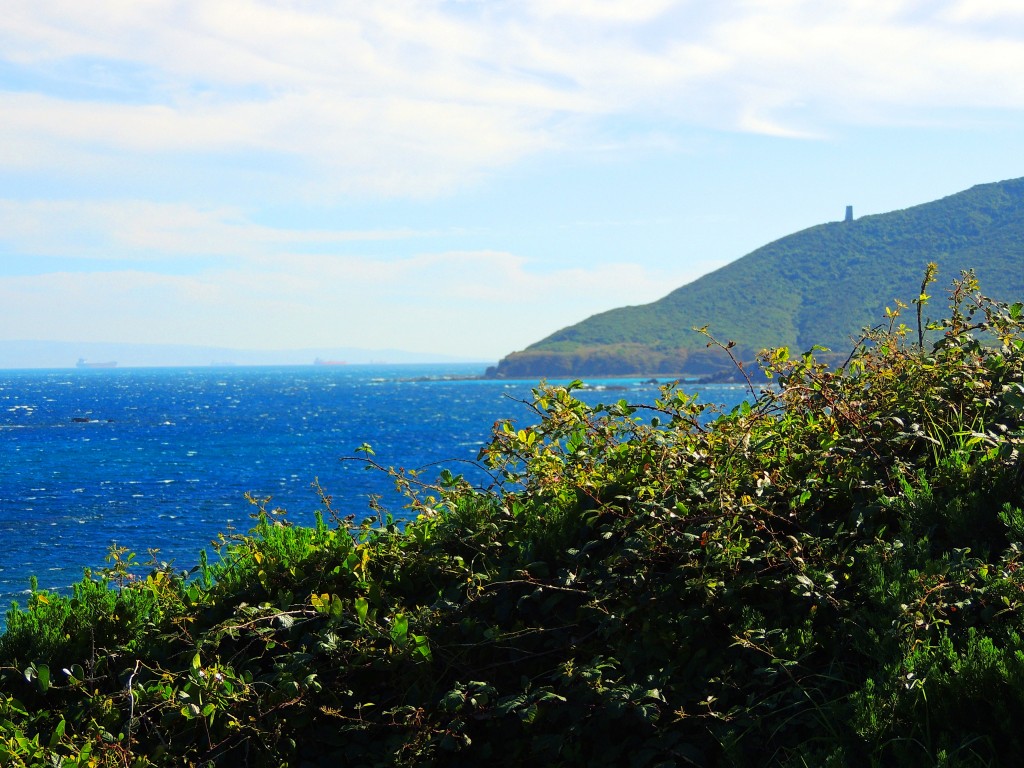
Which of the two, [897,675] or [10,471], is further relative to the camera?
[10,471]

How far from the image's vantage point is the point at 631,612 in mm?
3982

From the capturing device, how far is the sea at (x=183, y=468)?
28.4 meters

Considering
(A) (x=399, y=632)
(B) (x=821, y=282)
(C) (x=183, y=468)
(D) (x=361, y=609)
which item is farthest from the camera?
(B) (x=821, y=282)

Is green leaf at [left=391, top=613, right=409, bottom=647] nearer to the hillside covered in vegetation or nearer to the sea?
the hillside covered in vegetation

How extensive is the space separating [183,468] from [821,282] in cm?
14269

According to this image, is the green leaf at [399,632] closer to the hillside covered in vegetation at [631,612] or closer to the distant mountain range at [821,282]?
the hillside covered in vegetation at [631,612]

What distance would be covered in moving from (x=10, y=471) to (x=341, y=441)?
81.7 feet

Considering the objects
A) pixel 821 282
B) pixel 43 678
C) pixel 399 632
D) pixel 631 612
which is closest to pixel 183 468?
pixel 43 678

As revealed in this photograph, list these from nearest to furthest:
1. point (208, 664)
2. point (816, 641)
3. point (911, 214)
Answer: point (816, 641), point (208, 664), point (911, 214)

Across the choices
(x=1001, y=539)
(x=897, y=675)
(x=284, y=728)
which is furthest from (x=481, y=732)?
(x=1001, y=539)

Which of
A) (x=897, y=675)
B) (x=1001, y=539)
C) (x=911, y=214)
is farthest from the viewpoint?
(x=911, y=214)

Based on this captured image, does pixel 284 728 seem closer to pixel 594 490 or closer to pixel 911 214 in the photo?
pixel 594 490

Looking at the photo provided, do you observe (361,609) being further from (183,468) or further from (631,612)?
(183,468)

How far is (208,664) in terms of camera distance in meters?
4.28
